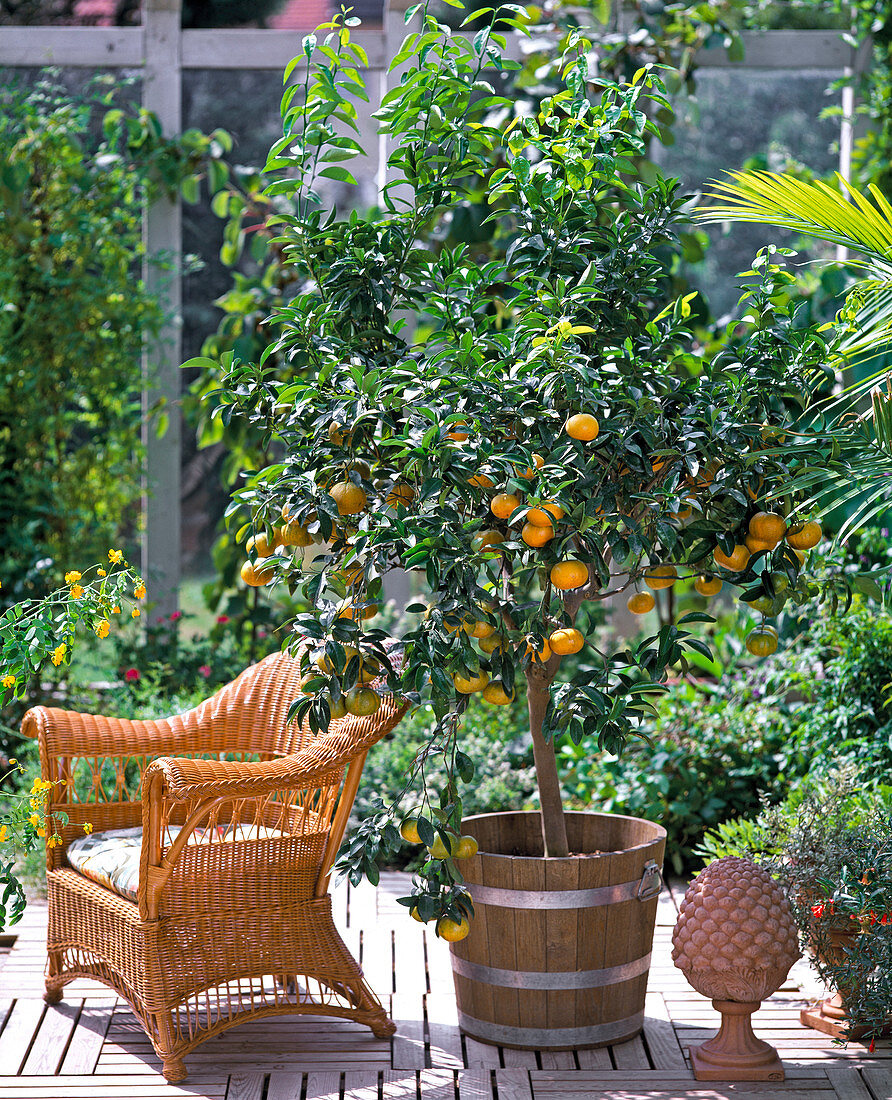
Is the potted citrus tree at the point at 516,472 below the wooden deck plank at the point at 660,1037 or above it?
above

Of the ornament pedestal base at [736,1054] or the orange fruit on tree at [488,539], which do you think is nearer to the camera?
the orange fruit on tree at [488,539]

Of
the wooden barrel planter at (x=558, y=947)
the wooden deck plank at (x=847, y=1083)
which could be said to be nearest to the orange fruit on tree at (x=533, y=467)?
the wooden barrel planter at (x=558, y=947)

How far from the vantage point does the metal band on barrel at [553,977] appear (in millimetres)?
2225

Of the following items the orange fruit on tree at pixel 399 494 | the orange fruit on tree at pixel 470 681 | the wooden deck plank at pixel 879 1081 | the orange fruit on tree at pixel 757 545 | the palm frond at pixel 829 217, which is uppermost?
the palm frond at pixel 829 217

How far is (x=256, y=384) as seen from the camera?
220cm

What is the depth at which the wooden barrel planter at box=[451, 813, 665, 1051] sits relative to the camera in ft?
7.24

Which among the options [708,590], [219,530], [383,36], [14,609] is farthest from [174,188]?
[708,590]

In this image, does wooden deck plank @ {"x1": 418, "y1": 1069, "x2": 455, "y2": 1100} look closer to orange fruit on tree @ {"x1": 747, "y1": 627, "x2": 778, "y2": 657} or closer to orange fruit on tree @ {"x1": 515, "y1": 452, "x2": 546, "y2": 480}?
orange fruit on tree @ {"x1": 747, "y1": 627, "x2": 778, "y2": 657}

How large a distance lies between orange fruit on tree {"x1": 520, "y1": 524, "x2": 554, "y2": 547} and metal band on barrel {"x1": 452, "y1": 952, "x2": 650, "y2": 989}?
0.89 meters

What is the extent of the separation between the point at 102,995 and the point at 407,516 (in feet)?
4.37

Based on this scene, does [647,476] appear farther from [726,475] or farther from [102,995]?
[102,995]

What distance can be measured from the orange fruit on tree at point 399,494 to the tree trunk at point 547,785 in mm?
472

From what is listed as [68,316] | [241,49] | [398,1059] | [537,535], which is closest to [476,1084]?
[398,1059]

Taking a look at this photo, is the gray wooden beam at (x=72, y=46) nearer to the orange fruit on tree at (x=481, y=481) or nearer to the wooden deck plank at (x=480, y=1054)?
the orange fruit on tree at (x=481, y=481)
